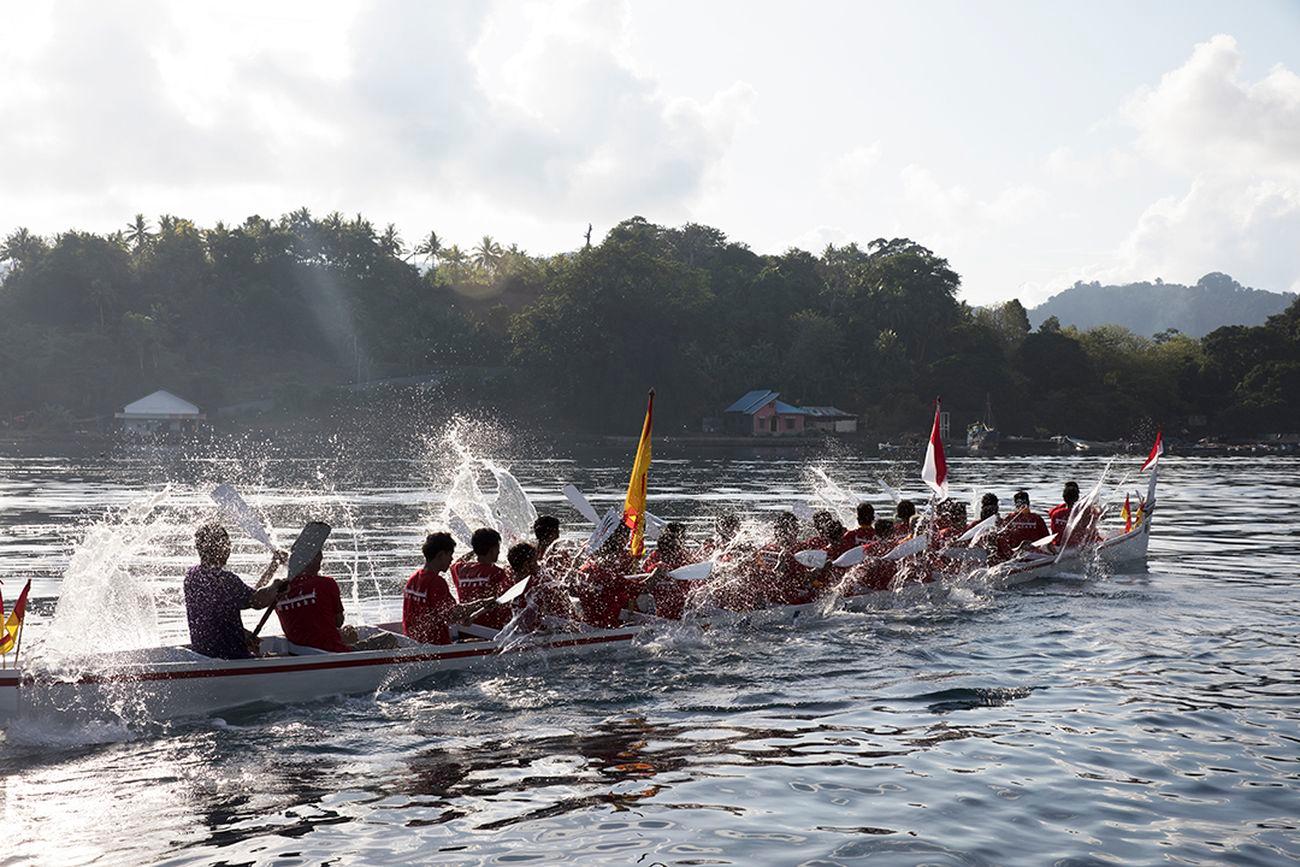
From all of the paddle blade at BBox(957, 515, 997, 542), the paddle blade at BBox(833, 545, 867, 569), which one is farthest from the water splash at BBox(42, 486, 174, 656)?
the paddle blade at BBox(957, 515, 997, 542)

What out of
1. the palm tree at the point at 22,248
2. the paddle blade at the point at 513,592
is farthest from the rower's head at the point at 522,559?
the palm tree at the point at 22,248

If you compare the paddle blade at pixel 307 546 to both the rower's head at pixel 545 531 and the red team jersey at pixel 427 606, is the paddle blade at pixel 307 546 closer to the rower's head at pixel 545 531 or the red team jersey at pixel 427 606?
the red team jersey at pixel 427 606

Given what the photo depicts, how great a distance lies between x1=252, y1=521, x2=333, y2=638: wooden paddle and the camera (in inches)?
421

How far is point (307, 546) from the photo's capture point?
1078 centimetres

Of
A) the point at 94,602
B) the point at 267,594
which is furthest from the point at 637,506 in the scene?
the point at 94,602

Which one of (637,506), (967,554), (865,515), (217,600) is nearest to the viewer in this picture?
(217,600)

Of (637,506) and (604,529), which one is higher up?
(637,506)

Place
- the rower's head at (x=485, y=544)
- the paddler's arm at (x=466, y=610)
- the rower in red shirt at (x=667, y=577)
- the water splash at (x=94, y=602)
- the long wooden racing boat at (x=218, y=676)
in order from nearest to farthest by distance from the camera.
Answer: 1. the long wooden racing boat at (x=218, y=676)
2. the water splash at (x=94, y=602)
3. the paddler's arm at (x=466, y=610)
4. the rower's head at (x=485, y=544)
5. the rower in red shirt at (x=667, y=577)

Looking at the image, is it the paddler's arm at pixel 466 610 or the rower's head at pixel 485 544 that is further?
the rower's head at pixel 485 544

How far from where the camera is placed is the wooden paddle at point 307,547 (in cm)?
1070

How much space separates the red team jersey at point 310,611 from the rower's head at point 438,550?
1015 millimetres

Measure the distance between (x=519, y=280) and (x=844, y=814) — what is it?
106 meters

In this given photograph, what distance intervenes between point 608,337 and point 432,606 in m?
70.1

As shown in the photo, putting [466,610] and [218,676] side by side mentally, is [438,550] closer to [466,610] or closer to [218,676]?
[466,610]
